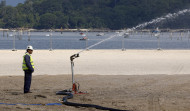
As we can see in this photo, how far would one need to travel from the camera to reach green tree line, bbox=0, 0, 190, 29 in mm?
112100

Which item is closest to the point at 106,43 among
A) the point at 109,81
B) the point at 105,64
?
the point at 105,64

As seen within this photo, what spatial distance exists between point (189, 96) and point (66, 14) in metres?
118

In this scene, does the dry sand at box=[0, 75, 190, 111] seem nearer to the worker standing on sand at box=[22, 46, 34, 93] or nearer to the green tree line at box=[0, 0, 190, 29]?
the worker standing on sand at box=[22, 46, 34, 93]

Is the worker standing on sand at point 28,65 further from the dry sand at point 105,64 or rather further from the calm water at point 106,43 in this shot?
the calm water at point 106,43

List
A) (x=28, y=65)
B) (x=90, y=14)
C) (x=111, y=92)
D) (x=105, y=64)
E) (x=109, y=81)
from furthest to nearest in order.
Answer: (x=90, y=14) → (x=105, y=64) → (x=109, y=81) → (x=111, y=92) → (x=28, y=65)

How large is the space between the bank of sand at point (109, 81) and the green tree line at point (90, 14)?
81.9 m

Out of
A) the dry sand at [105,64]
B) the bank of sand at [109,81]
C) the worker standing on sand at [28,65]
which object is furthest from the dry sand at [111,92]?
the dry sand at [105,64]

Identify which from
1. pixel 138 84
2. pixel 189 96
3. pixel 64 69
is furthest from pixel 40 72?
pixel 189 96

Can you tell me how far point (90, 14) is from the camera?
129125 mm

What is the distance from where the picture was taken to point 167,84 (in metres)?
16.9

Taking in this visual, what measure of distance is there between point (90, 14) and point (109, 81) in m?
112

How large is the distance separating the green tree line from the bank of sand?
8192 centimetres

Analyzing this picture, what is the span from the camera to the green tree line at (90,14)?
112 meters

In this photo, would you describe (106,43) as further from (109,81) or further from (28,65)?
(28,65)
